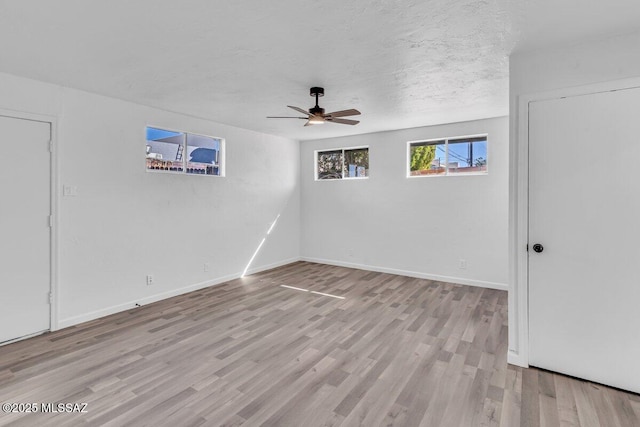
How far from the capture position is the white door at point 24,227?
309 cm

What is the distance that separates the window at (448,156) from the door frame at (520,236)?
2425 mm

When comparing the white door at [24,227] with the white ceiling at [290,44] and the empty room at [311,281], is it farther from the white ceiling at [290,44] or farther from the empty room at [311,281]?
the white ceiling at [290,44]

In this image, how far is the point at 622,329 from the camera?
2.32 meters

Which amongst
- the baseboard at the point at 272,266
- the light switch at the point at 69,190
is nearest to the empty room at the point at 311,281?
the light switch at the point at 69,190

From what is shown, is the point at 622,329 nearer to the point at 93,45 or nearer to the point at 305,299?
the point at 305,299

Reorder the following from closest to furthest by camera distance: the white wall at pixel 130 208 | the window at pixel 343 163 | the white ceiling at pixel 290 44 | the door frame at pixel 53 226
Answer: the white ceiling at pixel 290 44
the door frame at pixel 53 226
the white wall at pixel 130 208
the window at pixel 343 163

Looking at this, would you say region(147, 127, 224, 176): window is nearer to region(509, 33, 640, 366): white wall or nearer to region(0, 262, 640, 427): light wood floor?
region(0, 262, 640, 427): light wood floor

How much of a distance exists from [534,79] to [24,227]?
16.1 feet

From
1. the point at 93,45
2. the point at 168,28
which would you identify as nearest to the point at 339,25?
the point at 168,28

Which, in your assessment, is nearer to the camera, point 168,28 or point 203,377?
point 168,28

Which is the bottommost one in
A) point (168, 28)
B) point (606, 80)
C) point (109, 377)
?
point (109, 377)

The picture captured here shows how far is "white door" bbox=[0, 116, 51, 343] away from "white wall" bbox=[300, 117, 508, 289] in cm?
440

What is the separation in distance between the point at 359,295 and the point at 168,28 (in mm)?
3778

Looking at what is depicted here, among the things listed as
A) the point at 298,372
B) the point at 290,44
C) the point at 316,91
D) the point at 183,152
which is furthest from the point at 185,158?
the point at 298,372
